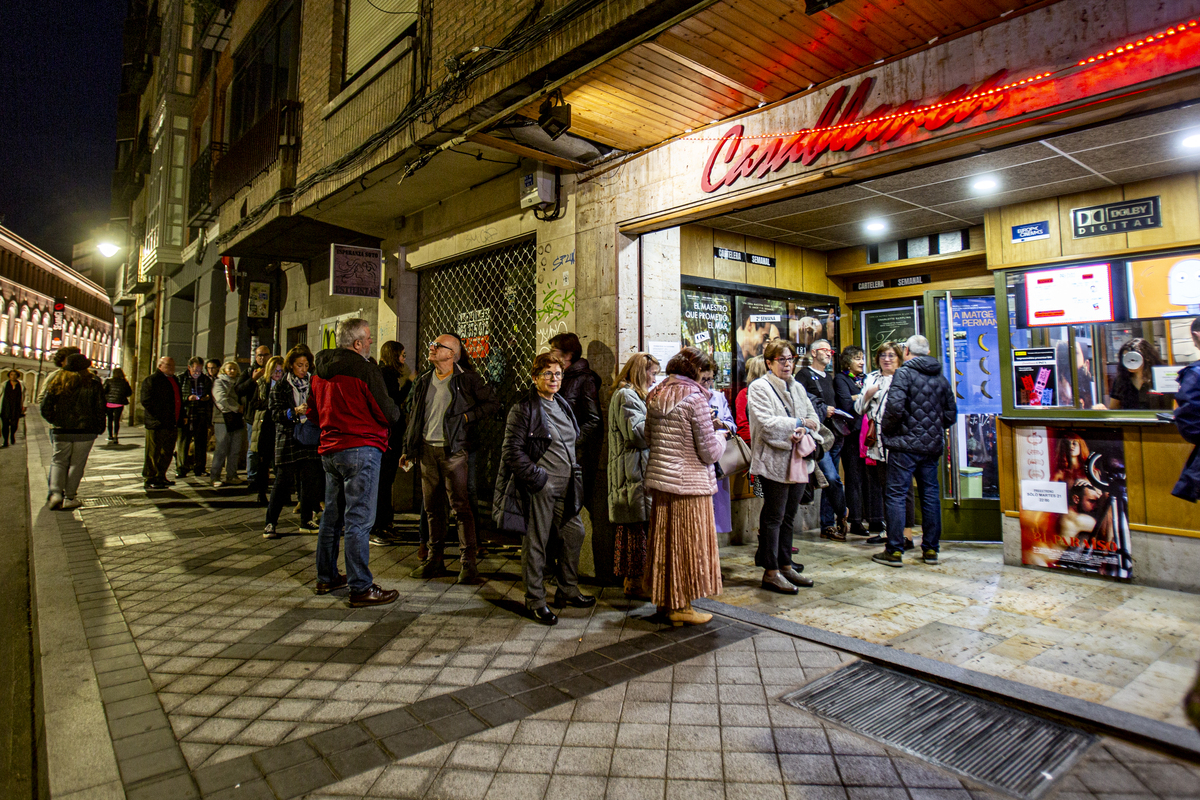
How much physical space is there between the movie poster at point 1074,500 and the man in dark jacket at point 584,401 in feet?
12.6

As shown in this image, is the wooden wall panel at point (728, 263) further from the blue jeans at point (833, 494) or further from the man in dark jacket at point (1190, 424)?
the man in dark jacket at point (1190, 424)

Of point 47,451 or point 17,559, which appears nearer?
point 17,559

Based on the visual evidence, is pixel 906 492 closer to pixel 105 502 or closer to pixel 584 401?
pixel 584 401

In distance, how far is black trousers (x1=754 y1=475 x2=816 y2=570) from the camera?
198 inches

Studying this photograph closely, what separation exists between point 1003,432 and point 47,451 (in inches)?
757

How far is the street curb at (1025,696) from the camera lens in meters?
2.74

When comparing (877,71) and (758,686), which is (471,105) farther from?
(758,686)

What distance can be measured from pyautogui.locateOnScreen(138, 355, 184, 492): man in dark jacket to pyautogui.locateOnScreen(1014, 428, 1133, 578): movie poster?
11358 mm

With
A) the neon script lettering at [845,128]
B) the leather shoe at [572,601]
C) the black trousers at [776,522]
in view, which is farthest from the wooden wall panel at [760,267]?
the leather shoe at [572,601]

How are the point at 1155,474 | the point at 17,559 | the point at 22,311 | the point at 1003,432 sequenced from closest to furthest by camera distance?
the point at 1155,474 < the point at 1003,432 < the point at 17,559 < the point at 22,311

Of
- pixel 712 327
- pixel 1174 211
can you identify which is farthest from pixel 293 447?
pixel 1174 211

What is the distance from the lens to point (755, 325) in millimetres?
7727

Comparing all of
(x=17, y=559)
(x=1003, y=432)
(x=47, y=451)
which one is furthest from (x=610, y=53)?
(x=47, y=451)

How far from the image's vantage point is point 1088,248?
5.51m
